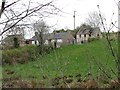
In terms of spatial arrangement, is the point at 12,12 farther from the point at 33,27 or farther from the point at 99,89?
the point at 99,89

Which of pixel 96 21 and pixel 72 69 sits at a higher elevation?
pixel 96 21

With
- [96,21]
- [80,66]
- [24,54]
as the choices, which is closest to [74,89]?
[96,21]

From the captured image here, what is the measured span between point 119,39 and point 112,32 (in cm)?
41

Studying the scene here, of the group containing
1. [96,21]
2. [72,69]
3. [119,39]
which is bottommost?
[72,69]

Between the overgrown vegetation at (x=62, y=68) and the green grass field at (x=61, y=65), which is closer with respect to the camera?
the overgrown vegetation at (x=62, y=68)

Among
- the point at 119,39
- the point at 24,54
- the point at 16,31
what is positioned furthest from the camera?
the point at 24,54

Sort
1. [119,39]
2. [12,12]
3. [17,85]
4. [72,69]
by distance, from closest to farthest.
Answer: [119,39] < [12,12] < [17,85] < [72,69]

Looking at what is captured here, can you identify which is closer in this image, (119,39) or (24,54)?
(119,39)

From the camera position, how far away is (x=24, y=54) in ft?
96.3

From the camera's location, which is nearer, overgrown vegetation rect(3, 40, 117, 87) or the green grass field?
overgrown vegetation rect(3, 40, 117, 87)

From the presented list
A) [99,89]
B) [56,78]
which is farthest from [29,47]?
[99,89]

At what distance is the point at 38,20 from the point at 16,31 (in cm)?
23

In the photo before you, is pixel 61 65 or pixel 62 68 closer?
pixel 61 65

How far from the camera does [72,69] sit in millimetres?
21750
